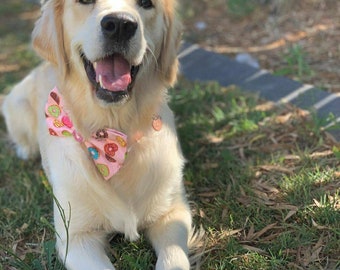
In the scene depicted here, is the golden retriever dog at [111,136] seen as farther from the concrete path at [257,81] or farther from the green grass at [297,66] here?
the green grass at [297,66]

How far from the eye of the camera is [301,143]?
3416 millimetres

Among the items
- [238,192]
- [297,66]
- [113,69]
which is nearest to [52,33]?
[113,69]

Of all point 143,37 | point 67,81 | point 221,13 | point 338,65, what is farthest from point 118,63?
point 221,13

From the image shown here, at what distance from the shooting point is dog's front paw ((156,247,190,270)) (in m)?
2.40

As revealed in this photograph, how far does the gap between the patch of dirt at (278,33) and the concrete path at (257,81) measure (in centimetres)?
16

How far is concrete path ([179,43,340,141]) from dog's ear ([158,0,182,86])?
3.80 feet

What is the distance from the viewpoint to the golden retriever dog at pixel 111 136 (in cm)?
250

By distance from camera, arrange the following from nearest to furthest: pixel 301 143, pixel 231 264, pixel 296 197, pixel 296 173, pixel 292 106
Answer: pixel 231 264
pixel 296 197
pixel 296 173
pixel 301 143
pixel 292 106

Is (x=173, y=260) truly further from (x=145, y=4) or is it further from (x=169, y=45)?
(x=145, y=4)

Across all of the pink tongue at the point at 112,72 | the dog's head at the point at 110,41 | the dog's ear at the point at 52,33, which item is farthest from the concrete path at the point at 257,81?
the dog's ear at the point at 52,33

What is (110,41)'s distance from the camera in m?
2.38

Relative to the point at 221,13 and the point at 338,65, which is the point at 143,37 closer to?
the point at 338,65

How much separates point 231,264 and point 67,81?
3.89ft

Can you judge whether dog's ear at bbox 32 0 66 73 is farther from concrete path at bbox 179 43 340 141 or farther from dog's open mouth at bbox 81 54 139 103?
concrete path at bbox 179 43 340 141
